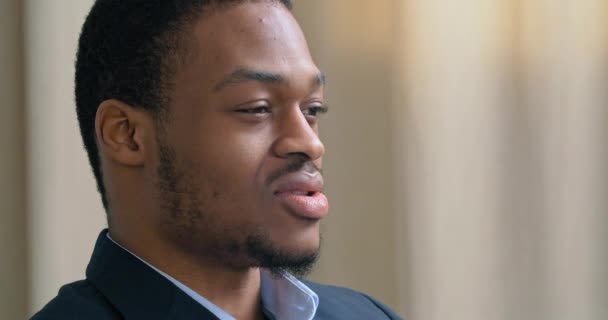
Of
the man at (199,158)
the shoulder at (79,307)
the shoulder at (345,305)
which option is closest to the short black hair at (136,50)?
the man at (199,158)

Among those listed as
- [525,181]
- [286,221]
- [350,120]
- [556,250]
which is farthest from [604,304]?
[286,221]

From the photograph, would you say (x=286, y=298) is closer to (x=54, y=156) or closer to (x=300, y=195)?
(x=300, y=195)

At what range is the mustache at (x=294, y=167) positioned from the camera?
856 mm

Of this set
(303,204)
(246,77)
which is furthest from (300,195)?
(246,77)

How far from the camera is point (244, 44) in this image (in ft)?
2.85

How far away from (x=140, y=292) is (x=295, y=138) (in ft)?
0.73

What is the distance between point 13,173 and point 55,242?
125 mm

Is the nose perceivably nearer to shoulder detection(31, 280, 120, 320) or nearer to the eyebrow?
the eyebrow

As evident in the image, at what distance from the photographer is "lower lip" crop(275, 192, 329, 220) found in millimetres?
855

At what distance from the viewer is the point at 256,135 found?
86 centimetres

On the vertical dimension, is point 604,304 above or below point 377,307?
below

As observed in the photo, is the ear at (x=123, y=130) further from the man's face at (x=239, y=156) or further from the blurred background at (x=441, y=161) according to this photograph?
the blurred background at (x=441, y=161)

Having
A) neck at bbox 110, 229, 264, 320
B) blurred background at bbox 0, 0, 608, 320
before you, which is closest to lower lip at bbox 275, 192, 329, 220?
neck at bbox 110, 229, 264, 320

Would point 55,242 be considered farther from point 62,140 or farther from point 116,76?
point 116,76
